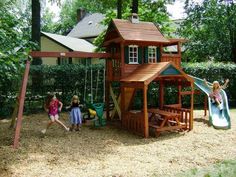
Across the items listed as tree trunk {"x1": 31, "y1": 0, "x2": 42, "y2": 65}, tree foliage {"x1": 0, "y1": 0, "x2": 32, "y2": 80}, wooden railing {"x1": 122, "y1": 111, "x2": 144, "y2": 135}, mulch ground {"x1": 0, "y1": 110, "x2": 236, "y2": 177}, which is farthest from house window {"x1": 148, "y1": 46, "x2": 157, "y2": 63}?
tree trunk {"x1": 31, "y1": 0, "x2": 42, "y2": 65}

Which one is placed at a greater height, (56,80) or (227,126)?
(56,80)

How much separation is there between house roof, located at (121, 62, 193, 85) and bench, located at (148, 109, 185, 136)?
5.03 ft

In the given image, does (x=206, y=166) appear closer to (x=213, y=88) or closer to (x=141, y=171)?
(x=141, y=171)

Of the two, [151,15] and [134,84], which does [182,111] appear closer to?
[134,84]

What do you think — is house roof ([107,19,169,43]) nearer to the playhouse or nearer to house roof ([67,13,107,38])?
the playhouse

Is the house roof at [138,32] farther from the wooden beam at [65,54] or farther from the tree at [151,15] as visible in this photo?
the tree at [151,15]

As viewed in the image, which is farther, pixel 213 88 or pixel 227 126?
pixel 213 88

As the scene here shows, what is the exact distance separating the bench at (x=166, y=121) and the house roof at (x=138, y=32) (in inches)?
122

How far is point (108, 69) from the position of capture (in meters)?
15.1

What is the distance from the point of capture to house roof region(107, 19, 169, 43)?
14.0 metres

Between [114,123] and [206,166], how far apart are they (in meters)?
→ 6.60

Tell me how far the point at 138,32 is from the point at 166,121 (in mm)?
4106

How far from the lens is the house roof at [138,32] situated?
14.0 m

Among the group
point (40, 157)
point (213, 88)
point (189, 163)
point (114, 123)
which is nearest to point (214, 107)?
point (213, 88)
